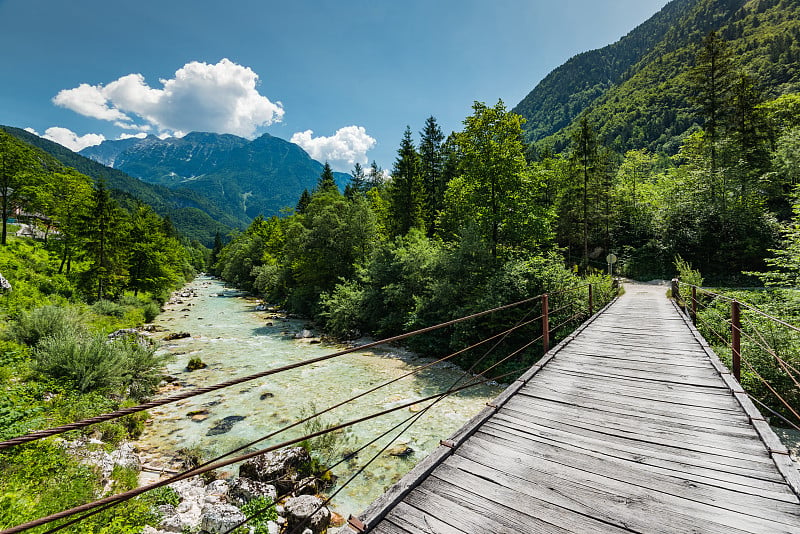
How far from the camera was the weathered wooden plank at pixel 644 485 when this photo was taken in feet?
7.88

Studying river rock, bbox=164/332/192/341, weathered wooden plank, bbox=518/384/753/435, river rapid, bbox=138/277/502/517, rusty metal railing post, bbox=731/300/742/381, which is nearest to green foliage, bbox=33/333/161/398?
river rapid, bbox=138/277/502/517

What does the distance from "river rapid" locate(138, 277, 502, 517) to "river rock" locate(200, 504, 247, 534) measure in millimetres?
1639

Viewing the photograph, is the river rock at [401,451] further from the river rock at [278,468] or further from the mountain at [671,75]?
the mountain at [671,75]

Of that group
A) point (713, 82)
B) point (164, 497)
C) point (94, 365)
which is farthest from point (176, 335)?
point (713, 82)

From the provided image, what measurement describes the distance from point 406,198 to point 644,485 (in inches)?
1037

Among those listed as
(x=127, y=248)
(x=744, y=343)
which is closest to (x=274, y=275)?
(x=127, y=248)

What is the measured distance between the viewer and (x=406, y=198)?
28.0m

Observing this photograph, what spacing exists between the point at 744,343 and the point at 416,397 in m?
8.87

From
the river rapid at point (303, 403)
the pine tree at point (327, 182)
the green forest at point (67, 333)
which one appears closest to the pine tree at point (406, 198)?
the pine tree at point (327, 182)

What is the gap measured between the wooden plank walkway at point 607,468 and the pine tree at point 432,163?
27178 millimetres

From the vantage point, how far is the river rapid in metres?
7.41

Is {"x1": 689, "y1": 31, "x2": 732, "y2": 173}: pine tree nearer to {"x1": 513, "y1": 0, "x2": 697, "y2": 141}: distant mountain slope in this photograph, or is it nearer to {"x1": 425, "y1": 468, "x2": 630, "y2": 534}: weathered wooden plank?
{"x1": 425, "y1": 468, "x2": 630, "y2": 534}: weathered wooden plank

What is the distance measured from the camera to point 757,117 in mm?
27156

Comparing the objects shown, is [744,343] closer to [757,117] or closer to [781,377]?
[781,377]
